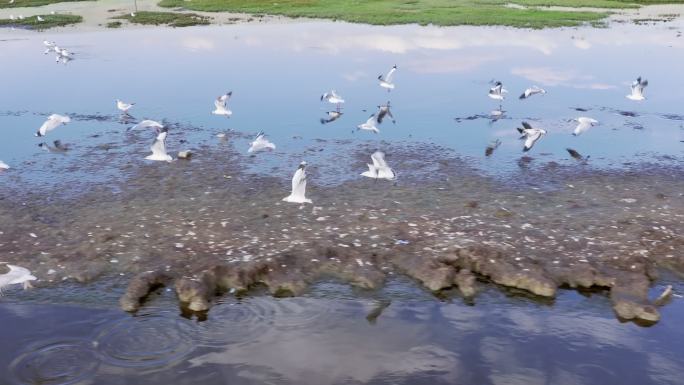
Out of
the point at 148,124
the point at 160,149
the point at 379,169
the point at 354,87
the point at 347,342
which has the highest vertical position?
the point at 148,124

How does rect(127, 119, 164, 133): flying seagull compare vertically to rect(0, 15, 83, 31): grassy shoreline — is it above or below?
below

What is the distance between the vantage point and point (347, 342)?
10.2 metres

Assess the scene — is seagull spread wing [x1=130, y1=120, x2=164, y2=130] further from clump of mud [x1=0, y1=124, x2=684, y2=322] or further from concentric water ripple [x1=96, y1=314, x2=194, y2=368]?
concentric water ripple [x1=96, y1=314, x2=194, y2=368]

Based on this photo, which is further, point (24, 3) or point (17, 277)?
point (24, 3)

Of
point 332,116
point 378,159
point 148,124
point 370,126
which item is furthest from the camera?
point 332,116

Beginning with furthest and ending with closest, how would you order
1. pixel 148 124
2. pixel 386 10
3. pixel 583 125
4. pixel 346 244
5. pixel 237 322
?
pixel 386 10, pixel 583 125, pixel 148 124, pixel 346 244, pixel 237 322

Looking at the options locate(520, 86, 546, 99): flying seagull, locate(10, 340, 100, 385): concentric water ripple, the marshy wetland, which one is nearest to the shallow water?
the marshy wetland

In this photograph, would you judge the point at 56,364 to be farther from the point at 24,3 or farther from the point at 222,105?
the point at 24,3

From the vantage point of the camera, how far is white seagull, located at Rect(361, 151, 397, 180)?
15.8 metres

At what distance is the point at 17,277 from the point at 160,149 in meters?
6.83

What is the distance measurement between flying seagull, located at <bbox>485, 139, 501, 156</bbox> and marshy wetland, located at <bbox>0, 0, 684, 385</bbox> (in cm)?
12

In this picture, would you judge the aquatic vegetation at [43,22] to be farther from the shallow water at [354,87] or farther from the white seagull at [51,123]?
the white seagull at [51,123]

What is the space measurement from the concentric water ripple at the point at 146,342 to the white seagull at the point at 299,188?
4815mm

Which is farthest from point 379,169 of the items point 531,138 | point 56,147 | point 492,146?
point 56,147
